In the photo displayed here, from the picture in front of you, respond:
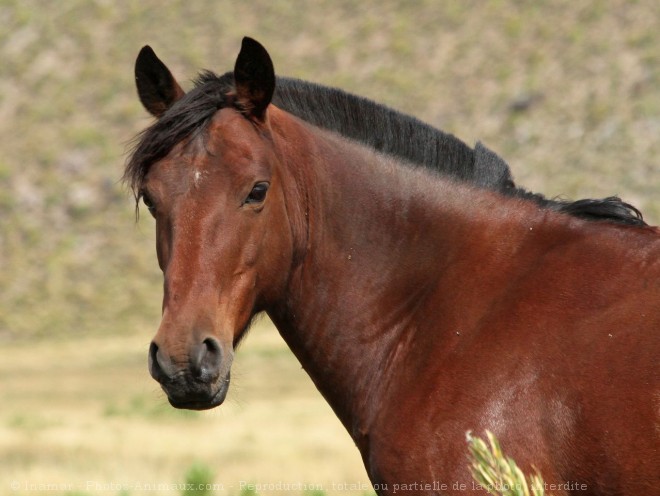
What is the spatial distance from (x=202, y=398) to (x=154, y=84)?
63.2 inches

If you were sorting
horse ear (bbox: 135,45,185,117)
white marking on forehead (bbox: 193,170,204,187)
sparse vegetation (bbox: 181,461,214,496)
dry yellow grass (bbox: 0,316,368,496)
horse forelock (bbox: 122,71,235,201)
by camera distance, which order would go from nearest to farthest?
1. white marking on forehead (bbox: 193,170,204,187)
2. horse forelock (bbox: 122,71,235,201)
3. horse ear (bbox: 135,45,185,117)
4. sparse vegetation (bbox: 181,461,214,496)
5. dry yellow grass (bbox: 0,316,368,496)

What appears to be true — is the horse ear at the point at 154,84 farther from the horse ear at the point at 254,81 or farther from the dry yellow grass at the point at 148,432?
the dry yellow grass at the point at 148,432

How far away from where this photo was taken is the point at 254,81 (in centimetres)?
450

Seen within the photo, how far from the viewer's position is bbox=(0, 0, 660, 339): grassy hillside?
34.9 meters

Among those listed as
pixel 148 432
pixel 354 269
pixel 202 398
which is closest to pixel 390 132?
pixel 354 269

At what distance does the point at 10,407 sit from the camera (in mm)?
22188

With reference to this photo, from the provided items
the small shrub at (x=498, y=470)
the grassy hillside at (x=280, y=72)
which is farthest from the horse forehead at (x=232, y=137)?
the grassy hillside at (x=280, y=72)

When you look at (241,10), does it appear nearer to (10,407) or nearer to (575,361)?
(10,407)

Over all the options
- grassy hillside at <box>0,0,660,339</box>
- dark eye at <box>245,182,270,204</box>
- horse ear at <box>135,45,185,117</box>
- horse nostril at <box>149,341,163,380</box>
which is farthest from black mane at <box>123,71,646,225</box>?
grassy hillside at <box>0,0,660,339</box>

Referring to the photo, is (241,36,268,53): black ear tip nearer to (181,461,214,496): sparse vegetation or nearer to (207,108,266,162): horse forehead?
(207,108,266,162): horse forehead

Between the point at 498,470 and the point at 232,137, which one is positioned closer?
the point at 498,470

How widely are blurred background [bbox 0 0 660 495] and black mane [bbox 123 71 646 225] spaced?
55.1 feet

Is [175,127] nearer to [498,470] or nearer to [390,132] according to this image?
[390,132]

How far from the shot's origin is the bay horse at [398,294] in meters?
3.91
